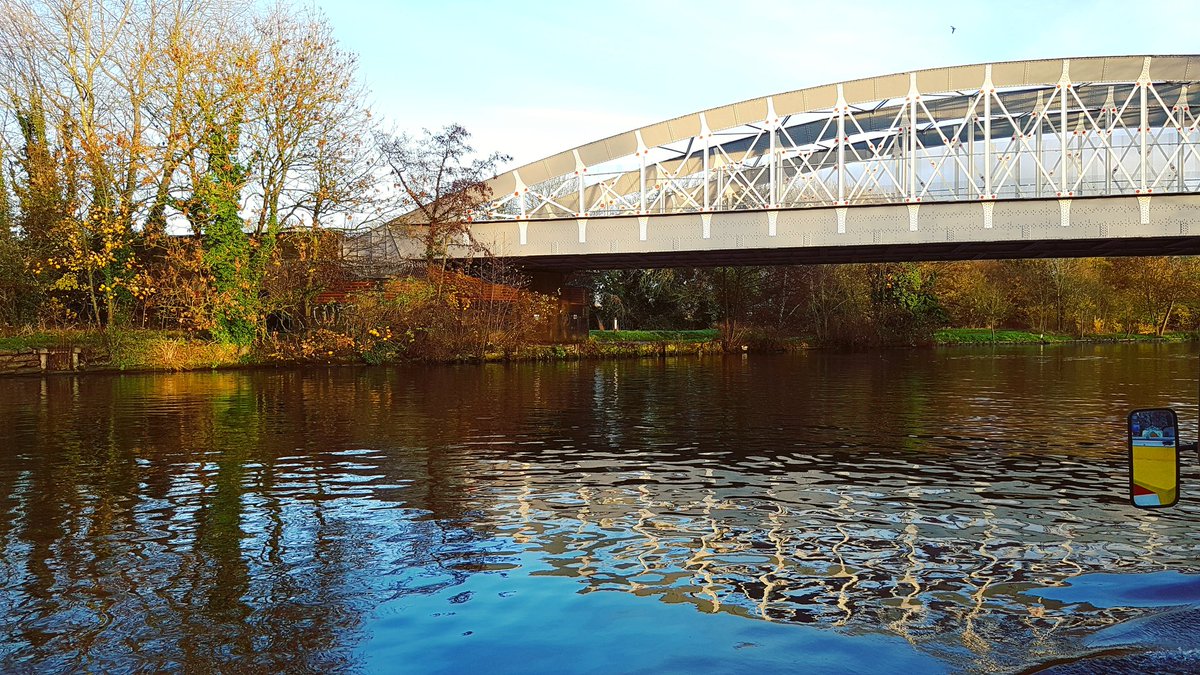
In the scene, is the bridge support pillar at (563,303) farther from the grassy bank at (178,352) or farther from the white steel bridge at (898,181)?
the grassy bank at (178,352)

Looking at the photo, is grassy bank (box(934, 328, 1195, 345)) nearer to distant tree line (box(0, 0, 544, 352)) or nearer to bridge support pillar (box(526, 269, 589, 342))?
→ bridge support pillar (box(526, 269, 589, 342))

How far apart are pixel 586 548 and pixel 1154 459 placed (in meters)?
4.72

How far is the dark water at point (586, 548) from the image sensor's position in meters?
5.66

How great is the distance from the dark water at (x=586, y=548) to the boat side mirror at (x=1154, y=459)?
144 cm

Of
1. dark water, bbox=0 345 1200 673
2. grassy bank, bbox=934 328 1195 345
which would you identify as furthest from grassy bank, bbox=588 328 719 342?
dark water, bbox=0 345 1200 673

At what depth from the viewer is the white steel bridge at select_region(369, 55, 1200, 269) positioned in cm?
4297

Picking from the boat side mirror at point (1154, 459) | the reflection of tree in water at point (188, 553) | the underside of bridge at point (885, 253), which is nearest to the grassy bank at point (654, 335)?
the underside of bridge at point (885, 253)

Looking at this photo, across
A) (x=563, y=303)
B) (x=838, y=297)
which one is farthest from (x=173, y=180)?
(x=838, y=297)

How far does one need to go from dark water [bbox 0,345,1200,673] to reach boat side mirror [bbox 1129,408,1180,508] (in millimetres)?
1443

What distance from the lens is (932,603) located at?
642 centimetres

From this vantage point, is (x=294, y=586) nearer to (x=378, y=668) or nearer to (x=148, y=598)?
(x=148, y=598)

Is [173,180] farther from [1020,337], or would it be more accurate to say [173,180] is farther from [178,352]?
[1020,337]

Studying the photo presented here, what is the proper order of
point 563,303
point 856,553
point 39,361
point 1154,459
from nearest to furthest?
point 1154,459
point 856,553
point 39,361
point 563,303

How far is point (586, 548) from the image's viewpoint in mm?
8055
